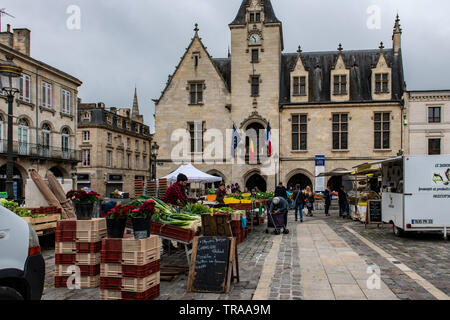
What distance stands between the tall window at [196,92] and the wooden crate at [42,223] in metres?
22.1

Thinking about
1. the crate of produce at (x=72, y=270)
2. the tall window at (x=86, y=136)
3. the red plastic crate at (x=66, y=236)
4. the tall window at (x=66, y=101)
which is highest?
the tall window at (x=66, y=101)

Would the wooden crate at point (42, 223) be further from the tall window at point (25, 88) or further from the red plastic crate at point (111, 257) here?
the tall window at point (25, 88)

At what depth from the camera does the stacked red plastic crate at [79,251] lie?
21.1ft

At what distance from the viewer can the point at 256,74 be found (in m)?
31.0

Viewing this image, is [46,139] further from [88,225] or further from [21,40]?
[88,225]

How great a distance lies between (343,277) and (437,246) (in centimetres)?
510

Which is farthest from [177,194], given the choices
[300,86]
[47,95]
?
[47,95]

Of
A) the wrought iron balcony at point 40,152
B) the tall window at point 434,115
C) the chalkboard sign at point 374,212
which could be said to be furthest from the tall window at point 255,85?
the wrought iron balcony at point 40,152

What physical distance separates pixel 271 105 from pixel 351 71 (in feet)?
24.7

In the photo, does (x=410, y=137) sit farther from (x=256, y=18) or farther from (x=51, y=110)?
(x=51, y=110)

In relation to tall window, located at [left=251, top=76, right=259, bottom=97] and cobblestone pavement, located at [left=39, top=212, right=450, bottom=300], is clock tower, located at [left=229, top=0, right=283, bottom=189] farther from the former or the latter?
cobblestone pavement, located at [left=39, top=212, right=450, bottom=300]

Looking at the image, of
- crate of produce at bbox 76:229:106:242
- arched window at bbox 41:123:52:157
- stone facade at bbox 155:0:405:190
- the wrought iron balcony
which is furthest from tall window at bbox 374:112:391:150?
crate of produce at bbox 76:229:106:242

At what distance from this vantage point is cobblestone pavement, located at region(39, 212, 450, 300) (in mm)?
6065
